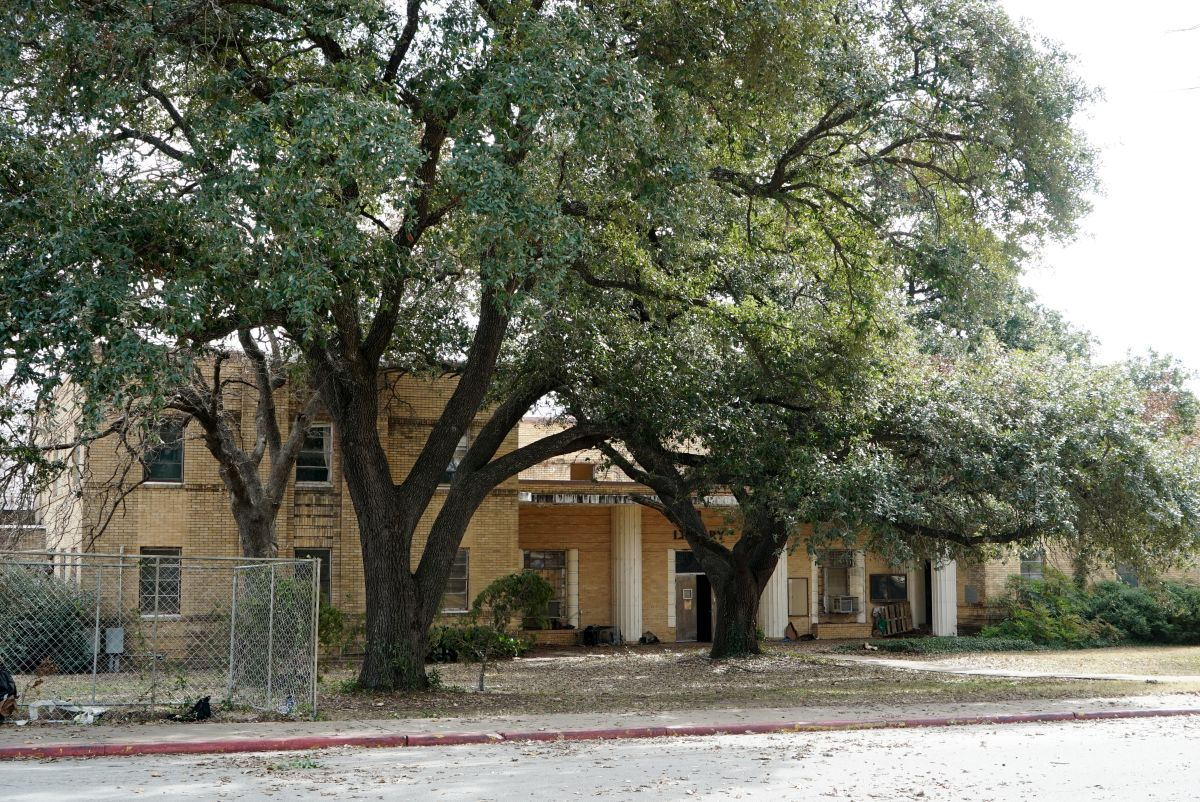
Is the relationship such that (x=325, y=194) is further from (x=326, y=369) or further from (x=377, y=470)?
(x=377, y=470)

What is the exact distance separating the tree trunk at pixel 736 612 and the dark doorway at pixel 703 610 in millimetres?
7623

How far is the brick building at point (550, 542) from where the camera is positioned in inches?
1065

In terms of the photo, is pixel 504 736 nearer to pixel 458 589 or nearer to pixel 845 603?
pixel 458 589

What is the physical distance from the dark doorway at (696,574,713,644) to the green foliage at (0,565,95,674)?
16.8 m

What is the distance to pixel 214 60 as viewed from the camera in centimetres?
1391

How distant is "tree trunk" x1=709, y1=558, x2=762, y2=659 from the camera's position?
26344mm

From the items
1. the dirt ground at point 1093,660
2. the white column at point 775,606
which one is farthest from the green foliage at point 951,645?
the white column at point 775,606

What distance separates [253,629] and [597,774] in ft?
28.2

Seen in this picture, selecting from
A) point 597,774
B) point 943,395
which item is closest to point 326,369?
point 597,774

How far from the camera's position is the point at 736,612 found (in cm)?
2645

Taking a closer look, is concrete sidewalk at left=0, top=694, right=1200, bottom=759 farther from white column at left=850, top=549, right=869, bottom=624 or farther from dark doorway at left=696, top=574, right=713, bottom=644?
white column at left=850, top=549, right=869, bottom=624

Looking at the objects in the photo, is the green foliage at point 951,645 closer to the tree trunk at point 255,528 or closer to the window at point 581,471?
the window at point 581,471

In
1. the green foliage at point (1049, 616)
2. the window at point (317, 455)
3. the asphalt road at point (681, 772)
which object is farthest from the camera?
the green foliage at point (1049, 616)

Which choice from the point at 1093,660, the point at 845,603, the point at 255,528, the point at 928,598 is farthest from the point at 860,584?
the point at 255,528
